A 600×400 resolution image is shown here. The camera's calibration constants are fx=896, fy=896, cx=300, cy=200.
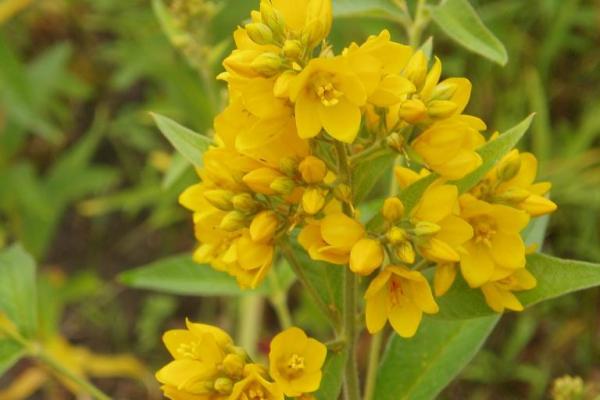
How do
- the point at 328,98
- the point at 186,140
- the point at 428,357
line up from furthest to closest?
the point at 428,357, the point at 186,140, the point at 328,98

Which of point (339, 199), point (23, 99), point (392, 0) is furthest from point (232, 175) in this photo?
point (23, 99)

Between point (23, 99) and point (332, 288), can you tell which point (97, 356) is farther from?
point (332, 288)

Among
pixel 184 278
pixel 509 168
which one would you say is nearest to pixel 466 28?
pixel 509 168

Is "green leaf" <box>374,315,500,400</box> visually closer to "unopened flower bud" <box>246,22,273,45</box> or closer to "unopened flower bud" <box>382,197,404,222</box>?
"unopened flower bud" <box>382,197,404,222</box>

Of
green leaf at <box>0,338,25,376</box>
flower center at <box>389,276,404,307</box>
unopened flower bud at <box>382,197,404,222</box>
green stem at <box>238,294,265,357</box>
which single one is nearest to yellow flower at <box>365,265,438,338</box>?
flower center at <box>389,276,404,307</box>

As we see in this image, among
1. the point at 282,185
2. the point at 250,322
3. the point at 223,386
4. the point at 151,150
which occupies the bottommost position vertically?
the point at 250,322

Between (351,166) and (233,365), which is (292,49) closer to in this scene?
(351,166)

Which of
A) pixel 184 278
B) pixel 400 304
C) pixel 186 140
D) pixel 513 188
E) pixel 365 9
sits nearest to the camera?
pixel 400 304
